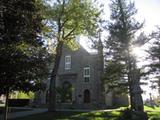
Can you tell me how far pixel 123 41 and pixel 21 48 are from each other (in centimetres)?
1784

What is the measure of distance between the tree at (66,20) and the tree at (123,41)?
10.0ft

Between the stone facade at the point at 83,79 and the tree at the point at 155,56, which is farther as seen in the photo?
the stone facade at the point at 83,79

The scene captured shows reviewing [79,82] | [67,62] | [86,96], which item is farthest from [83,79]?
Result: [67,62]

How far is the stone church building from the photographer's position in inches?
1626

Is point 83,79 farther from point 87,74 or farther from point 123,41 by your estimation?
point 123,41

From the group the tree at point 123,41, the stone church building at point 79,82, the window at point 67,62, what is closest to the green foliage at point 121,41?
the tree at point 123,41

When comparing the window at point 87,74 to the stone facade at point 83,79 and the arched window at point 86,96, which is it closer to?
the stone facade at point 83,79

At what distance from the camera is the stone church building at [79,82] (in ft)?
136

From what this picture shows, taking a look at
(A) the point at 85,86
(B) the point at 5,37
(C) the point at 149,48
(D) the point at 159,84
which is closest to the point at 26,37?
(B) the point at 5,37

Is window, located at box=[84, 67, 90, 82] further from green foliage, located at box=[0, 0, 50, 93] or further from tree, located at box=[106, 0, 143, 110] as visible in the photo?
green foliage, located at box=[0, 0, 50, 93]

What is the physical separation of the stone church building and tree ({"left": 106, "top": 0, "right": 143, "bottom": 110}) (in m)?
9.34

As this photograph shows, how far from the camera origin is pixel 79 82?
43594 millimetres

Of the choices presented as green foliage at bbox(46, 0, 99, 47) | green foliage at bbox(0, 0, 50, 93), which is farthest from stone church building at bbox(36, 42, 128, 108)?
green foliage at bbox(0, 0, 50, 93)

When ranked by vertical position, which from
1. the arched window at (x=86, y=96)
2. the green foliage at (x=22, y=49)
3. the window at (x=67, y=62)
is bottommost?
the arched window at (x=86, y=96)
